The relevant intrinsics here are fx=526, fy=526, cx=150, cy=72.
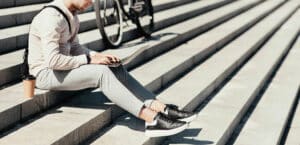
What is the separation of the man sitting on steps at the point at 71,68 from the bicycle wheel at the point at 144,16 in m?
2.76

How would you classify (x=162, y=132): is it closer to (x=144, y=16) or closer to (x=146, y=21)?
(x=144, y=16)

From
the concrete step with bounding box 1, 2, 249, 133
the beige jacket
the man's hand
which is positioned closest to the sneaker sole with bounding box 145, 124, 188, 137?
the man's hand

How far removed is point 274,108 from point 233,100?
52cm

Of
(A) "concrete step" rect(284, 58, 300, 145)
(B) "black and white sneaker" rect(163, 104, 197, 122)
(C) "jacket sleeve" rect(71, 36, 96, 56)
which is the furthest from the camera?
(A) "concrete step" rect(284, 58, 300, 145)

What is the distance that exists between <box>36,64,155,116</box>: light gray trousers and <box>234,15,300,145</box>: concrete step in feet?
4.24

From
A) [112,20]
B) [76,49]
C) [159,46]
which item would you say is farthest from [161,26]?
[76,49]

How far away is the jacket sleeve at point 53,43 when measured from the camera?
12.7 ft

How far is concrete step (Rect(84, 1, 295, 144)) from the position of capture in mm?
4084

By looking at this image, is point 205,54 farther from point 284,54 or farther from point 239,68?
point 284,54

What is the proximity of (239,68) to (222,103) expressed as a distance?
6.09 ft

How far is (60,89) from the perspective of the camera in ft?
13.6

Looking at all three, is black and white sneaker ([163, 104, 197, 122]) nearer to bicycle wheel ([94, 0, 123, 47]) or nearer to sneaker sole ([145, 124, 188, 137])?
sneaker sole ([145, 124, 188, 137])

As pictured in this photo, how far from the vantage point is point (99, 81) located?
4.01m

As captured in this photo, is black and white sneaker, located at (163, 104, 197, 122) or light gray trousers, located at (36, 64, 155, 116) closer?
light gray trousers, located at (36, 64, 155, 116)
